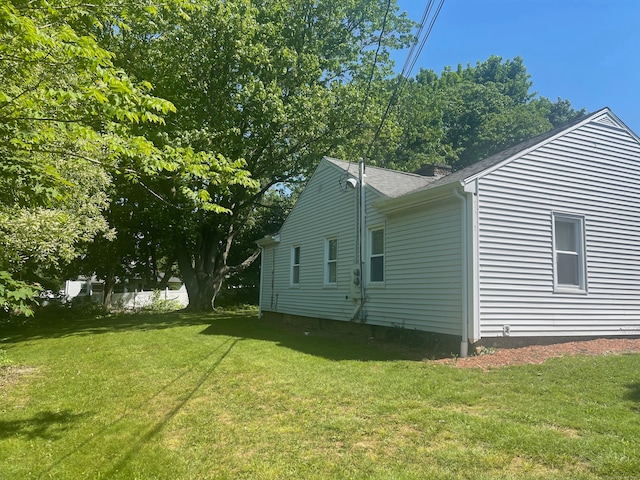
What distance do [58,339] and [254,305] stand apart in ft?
49.8

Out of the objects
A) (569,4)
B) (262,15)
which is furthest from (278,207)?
(569,4)

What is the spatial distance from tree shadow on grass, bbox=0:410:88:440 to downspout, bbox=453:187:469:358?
5.98 meters

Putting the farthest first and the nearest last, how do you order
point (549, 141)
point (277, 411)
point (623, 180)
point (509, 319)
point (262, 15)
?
point (262, 15)
point (623, 180)
point (549, 141)
point (509, 319)
point (277, 411)

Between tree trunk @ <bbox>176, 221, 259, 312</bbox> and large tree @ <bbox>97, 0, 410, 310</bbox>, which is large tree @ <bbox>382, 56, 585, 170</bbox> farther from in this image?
tree trunk @ <bbox>176, 221, 259, 312</bbox>

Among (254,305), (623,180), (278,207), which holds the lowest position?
(254,305)

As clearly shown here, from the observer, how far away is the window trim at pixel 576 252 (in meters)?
9.16

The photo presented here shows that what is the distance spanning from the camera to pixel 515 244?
8.76 meters

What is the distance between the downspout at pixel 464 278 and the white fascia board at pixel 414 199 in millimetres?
227

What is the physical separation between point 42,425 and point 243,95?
14.2 m

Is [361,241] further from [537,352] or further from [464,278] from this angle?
[537,352]

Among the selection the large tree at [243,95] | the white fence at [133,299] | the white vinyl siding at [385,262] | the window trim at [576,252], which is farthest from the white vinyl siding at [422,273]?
the white fence at [133,299]

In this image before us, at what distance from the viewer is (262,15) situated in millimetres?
19500

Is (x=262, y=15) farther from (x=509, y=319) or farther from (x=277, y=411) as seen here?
(x=277, y=411)

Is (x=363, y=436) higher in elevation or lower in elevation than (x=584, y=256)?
lower
